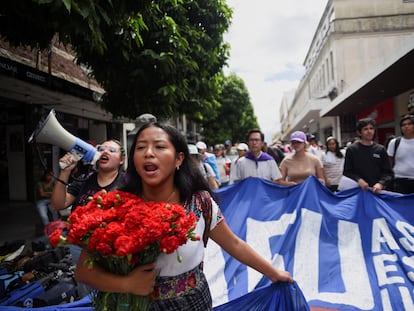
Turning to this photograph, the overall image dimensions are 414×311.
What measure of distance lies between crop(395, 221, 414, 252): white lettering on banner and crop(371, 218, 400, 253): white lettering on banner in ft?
0.25

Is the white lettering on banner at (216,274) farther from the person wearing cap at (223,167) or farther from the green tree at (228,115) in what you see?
the green tree at (228,115)

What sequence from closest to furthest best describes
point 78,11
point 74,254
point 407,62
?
point 78,11
point 74,254
point 407,62

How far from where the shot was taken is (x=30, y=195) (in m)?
9.85

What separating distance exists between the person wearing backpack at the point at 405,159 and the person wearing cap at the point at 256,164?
186 cm

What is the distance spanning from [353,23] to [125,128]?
20.6m

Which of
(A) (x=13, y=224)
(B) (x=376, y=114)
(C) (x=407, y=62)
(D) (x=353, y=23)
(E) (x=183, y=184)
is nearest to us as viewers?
(E) (x=183, y=184)

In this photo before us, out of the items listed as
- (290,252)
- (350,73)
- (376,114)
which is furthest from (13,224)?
(350,73)

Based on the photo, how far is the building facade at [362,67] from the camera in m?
12.1

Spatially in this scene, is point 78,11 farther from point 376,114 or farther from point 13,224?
point 376,114

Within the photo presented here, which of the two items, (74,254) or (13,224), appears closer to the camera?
(74,254)

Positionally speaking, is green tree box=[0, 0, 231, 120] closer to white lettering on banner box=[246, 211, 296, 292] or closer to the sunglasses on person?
the sunglasses on person

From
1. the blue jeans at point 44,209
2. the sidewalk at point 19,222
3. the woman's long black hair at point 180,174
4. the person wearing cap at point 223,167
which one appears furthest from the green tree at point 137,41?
the sidewalk at point 19,222

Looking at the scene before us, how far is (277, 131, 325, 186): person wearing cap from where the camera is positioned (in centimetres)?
524

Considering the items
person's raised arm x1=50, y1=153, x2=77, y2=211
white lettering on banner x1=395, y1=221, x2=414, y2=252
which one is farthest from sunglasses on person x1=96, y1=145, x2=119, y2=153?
white lettering on banner x1=395, y1=221, x2=414, y2=252
